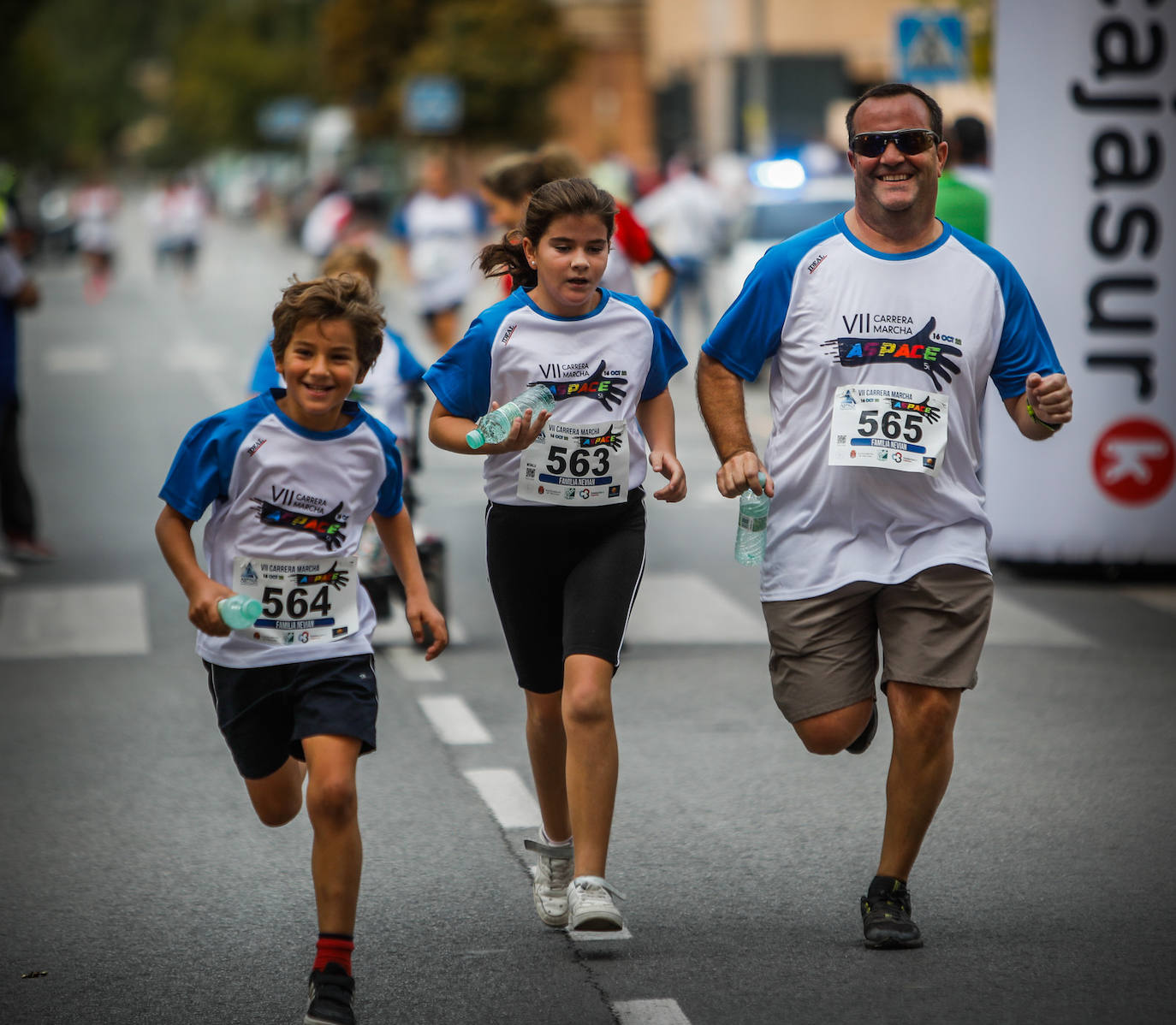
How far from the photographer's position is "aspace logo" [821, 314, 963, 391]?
196 inches

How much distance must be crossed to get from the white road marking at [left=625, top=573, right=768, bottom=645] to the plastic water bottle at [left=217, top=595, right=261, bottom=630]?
4.44 meters

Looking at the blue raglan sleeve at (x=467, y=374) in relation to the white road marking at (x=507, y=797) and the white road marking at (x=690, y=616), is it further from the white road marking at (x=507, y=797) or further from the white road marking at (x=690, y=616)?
the white road marking at (x=690, y=616)

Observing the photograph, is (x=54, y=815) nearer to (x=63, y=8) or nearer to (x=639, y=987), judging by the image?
(x=639, y=987)

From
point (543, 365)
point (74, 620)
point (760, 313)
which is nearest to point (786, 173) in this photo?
point (74, 620)

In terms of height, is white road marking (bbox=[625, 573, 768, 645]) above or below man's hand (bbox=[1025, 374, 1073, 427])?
below

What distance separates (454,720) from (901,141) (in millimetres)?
3468

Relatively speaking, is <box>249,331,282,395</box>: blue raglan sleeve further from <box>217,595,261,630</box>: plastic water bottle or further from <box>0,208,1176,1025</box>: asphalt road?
<box>217,595,261,630</box>: plastic water bottle

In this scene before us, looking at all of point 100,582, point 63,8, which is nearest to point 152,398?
point 100,582

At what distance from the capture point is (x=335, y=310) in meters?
4.64

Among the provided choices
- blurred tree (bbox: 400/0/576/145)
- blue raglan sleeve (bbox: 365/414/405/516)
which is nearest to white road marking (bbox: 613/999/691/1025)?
blue raglan sleeve (bbox: 365/414/405/516)

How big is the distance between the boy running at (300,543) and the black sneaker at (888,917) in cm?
127

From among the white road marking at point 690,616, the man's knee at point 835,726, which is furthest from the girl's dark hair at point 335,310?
the white road marking at point 690,616

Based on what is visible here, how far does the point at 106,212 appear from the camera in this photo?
130 feet

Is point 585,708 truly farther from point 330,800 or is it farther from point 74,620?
point 74,620
